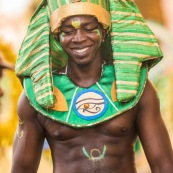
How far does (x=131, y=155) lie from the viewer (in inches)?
75.9

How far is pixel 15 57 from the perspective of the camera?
3.71 metres

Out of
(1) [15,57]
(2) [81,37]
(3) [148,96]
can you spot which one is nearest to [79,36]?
(2) [81,37]

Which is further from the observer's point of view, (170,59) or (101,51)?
(170,59)

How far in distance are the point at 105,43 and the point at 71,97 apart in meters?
0.19

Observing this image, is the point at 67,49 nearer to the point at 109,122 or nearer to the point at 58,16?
the point at 58,16

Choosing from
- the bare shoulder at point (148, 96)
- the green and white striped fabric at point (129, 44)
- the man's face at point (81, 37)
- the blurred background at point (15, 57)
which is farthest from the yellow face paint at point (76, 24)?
the blurred background at point (15, 57)

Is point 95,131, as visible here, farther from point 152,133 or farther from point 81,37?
point 81,37

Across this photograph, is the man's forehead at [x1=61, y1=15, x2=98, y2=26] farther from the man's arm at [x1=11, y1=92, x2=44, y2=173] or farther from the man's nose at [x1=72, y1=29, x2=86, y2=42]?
the man's arm at [x1=11, y1=92, x2=44, y2=173]

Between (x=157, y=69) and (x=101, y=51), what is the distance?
1703mm

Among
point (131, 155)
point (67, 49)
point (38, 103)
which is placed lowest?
point (131, 155)

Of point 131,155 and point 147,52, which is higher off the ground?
point 147,52

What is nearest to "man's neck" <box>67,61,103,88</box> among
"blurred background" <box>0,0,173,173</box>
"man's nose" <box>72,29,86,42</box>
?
"man's nose" <box>72,29,86,42</box>

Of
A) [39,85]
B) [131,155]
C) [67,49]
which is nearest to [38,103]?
[39,85]

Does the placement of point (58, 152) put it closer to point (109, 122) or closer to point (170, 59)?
point (109, 122)
